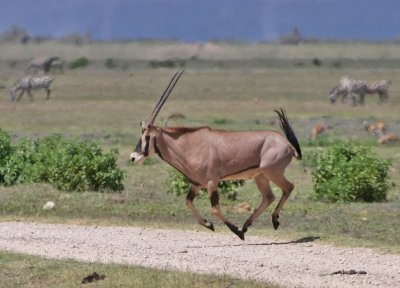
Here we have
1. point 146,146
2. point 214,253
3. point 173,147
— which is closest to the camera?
point 214,253

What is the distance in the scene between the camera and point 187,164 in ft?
46.9

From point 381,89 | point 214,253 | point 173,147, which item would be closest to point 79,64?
point 381,89

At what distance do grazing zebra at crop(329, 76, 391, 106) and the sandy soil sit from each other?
34278 mm

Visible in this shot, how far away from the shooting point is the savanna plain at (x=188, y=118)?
49.0 feet

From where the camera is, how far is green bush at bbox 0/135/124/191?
1939cm

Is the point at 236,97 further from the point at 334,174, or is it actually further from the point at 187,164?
the point at 187,164

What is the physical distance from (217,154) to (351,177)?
4.92 metres

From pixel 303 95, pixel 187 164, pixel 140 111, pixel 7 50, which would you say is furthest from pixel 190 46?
pixel 187 164

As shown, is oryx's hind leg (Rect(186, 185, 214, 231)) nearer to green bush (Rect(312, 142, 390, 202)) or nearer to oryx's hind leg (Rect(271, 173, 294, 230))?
oryx's hind leg (Rect(271, 173, 294, 230))

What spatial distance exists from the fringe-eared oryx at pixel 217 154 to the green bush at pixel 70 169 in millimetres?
5140

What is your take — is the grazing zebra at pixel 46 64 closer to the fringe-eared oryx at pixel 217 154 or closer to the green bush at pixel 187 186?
the green bush at pixel 187 186

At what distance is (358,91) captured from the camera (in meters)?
49.7

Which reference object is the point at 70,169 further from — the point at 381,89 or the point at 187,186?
the point at 381,89

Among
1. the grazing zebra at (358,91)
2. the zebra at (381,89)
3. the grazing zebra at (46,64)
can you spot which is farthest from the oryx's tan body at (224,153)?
the grazing zebra at (46,64)
